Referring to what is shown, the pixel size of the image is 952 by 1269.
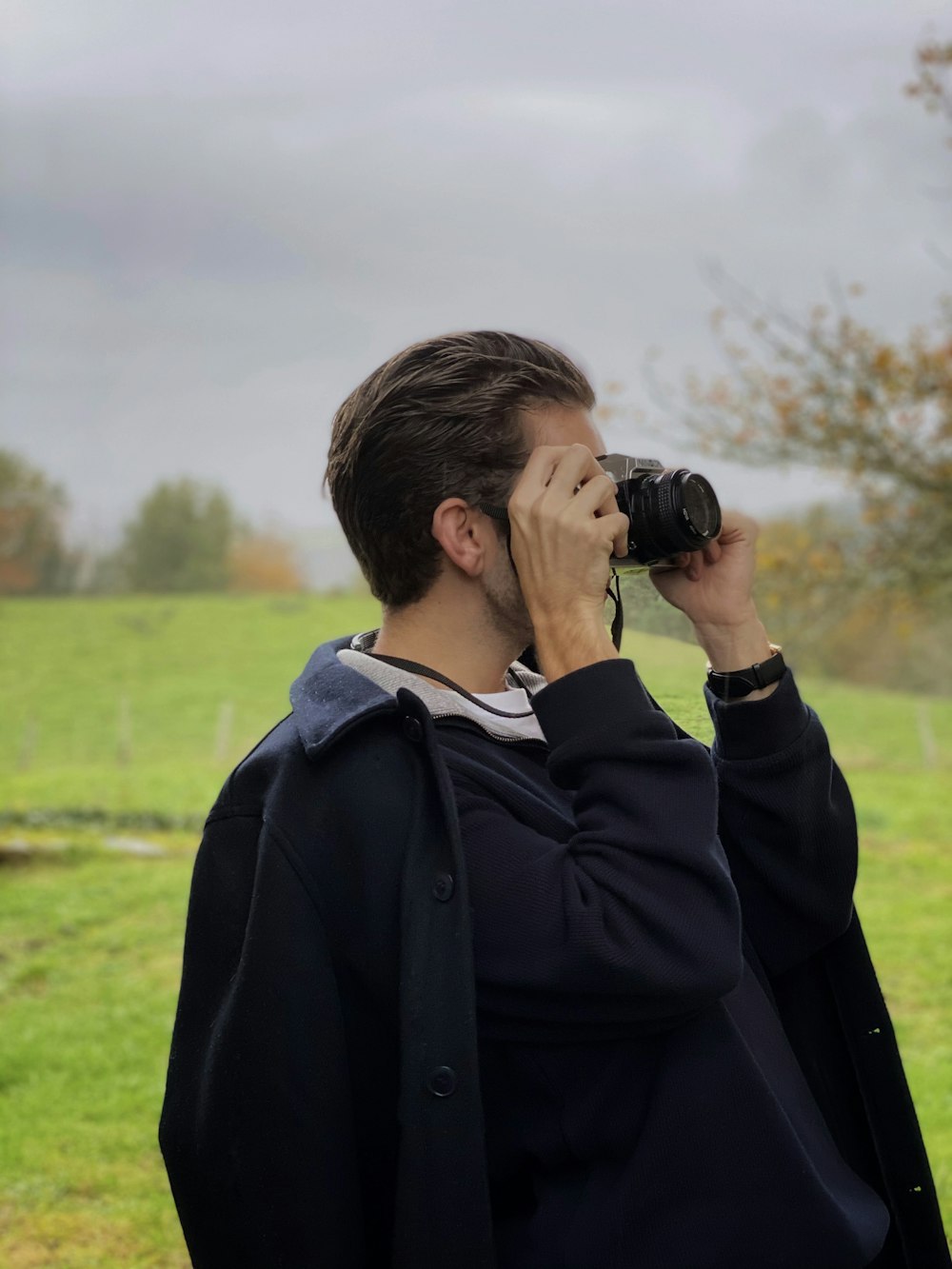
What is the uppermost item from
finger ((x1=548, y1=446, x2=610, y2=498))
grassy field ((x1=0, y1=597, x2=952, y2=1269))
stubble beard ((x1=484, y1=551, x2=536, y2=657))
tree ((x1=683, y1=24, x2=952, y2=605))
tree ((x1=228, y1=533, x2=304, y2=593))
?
tree ((x1=683, y1=24, x2=952, y2=605))

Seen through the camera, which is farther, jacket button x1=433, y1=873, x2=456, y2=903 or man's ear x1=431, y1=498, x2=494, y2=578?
man's ear x1=431, y1=498, x2=494, y2=578

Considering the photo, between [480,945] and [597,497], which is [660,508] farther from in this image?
[480,945]

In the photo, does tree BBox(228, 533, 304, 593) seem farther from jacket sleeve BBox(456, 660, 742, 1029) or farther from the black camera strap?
jacket sleeve BBox(456, 660, 742, 1029)

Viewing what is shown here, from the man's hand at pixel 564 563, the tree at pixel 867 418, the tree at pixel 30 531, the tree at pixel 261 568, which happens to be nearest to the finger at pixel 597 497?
the man's hand at pixel 564 563

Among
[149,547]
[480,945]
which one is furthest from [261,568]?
[480,945]

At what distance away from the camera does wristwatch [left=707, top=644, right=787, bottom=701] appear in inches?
60.0

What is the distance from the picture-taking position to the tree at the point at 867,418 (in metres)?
7.80

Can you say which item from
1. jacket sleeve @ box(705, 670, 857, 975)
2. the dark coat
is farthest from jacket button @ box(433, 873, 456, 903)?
jacket sleeve @ box(705, 670, 857, 975)

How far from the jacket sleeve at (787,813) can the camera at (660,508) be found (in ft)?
0.77

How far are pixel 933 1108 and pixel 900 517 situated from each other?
200 inches

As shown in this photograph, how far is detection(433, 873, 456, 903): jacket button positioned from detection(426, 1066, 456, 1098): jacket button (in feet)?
0.53

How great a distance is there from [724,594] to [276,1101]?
33.4 inches

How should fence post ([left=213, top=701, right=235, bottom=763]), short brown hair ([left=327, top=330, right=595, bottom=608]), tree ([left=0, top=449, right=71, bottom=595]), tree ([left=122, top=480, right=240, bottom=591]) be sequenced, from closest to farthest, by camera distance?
short brown hair ([left=327, top=330, right=595, bottom=608])
fence post ([left=213, top=701, right=235, bottom=763])
tree ([left=0, top=449, right=71, bottom=595])
tree ([left=122, top=480, right=240, bottom=591])

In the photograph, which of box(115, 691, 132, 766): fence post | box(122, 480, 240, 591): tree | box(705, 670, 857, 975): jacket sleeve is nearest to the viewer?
box(705, 670, 857, 975): jacket sleeve
